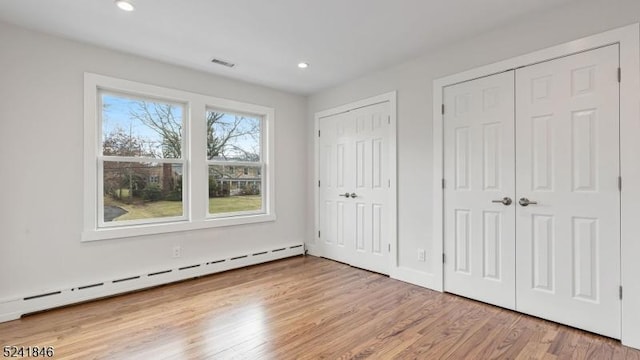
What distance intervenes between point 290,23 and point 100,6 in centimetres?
145

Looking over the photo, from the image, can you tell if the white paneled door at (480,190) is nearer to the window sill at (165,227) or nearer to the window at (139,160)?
the window sill at (165,227)

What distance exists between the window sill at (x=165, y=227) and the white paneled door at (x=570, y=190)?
10.0 ft

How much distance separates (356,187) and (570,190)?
226 cm

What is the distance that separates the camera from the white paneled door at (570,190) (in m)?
2.17

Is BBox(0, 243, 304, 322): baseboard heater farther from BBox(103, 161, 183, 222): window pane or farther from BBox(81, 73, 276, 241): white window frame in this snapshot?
BBox(103, 161, 183, 222): window pane

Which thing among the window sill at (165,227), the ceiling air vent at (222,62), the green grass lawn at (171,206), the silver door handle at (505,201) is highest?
the ceiling air vent at (222,62)

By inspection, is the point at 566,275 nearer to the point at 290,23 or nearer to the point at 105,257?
the point at 290,23

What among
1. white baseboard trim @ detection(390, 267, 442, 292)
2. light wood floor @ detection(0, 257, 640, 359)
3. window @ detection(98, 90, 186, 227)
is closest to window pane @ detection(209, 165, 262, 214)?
window @ detection(98, 90, 186, 227)

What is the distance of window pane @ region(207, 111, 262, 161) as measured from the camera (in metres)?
3.94

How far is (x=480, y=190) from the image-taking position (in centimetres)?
284

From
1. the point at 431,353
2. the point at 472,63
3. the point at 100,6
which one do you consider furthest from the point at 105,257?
the point at 472,63

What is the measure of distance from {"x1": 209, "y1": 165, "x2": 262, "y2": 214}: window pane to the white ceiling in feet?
4.50

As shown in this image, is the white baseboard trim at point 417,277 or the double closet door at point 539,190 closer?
the double closet door at point 539,190

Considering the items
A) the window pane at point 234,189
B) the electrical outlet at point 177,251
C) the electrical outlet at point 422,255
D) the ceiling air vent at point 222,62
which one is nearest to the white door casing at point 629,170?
the electrical outlet at point 422,255
